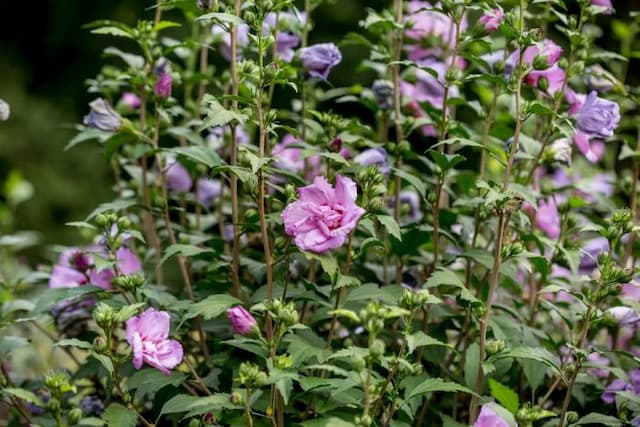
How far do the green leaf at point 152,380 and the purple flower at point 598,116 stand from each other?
87 centimetres

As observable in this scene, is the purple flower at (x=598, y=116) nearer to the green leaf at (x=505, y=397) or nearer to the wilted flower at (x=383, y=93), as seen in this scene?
the wilted flower at (x=383, y=93)

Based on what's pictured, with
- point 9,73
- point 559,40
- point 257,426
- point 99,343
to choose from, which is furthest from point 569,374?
point 9,73

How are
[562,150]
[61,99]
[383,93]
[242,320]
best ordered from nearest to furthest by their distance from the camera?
[242,320] < [562,150] < [383,93] < [61,99]

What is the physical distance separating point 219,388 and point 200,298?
18 cm

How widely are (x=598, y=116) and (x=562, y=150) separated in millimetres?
146

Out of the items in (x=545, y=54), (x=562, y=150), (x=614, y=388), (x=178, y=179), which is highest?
(x=545, y=54)

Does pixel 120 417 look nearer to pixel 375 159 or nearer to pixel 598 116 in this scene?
pixel 375 159

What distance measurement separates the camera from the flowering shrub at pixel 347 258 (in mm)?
1404

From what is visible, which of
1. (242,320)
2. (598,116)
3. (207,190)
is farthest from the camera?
(207,190)

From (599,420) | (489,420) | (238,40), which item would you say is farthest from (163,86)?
(599,420)

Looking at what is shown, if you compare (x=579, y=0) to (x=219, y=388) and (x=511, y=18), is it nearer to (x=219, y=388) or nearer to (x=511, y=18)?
(x=511, y=18)

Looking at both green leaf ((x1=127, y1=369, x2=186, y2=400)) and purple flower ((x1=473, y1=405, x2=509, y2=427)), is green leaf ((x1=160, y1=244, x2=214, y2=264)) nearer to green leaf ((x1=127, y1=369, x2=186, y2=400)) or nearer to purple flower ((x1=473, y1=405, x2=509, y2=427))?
green leaf ((x1=127, y1=369, x2=186, y2=400))

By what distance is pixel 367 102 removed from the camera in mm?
1947

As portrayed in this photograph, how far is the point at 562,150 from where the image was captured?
5.96 ft
